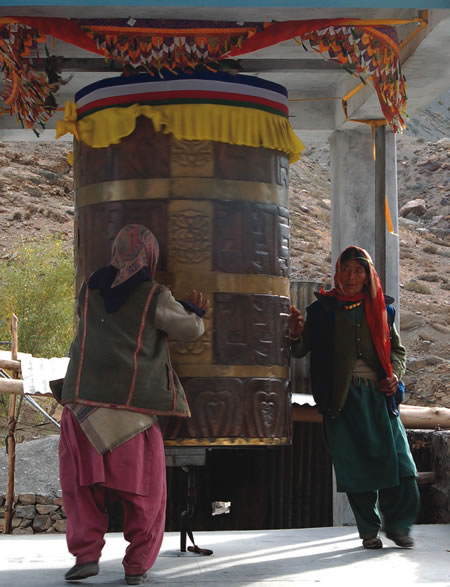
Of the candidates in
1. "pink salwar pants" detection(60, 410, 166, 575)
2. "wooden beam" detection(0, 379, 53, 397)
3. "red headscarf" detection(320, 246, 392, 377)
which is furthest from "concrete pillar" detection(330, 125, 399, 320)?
"wooden beam" detection(0, 379, 53, 397)

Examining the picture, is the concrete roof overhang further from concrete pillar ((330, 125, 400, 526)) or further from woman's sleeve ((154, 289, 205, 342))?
woman's sleeve ((154, 289, 205, 342))

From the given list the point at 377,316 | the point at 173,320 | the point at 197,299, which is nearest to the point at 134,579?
the point at 173,320

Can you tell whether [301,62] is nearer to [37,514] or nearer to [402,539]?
[402,539]

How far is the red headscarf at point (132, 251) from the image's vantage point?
14.6 ft

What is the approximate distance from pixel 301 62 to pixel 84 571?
3.32 m

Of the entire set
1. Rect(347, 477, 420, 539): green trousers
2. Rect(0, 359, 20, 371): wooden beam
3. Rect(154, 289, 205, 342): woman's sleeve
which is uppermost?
Rect(154, 289, 205, 342): woman's sleeve

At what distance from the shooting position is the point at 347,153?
286 inches

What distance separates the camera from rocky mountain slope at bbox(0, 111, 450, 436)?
32.2m

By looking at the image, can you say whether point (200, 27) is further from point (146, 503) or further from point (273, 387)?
point (146, 503)

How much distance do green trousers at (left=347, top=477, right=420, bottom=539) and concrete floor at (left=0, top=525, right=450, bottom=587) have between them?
0.11 m

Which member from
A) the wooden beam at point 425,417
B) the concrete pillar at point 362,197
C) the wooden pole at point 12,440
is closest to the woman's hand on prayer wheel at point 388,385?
the concrete pillar at point 362,197

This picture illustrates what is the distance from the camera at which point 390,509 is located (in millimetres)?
5223

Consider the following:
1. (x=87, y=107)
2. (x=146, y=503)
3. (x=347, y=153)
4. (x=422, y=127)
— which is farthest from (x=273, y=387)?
(x=422, y=127)

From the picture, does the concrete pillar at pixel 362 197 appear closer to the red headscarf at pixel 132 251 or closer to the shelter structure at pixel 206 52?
the shelter structure at pixel 206 52
